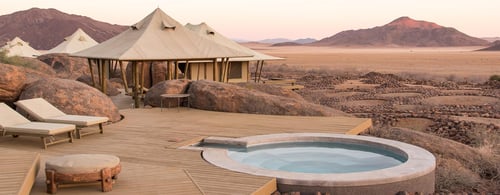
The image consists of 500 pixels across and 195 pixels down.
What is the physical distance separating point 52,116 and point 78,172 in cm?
399

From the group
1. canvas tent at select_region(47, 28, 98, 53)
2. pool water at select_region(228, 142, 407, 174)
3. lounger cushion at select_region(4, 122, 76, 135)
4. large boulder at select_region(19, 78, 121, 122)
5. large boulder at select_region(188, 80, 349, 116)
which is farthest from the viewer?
canvas tent at select_region(47, 28, 98, 53)

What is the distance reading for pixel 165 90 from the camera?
1268 cm

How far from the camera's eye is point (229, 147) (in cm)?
793

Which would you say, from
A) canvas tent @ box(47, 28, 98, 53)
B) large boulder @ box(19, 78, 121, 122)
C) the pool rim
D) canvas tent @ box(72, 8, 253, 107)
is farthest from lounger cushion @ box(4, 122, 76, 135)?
canvas tent @ box(47, 28, 98, 53)

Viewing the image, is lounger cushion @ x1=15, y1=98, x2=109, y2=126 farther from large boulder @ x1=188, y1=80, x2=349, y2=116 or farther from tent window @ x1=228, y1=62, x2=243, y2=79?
tent window @ x1=228, y1=62, x2=243, y2=79

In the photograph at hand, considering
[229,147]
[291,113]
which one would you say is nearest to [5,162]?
[229,147]

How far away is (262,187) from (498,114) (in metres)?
12.5

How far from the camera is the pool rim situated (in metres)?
5.76

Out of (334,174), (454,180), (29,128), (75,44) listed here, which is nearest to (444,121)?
(454,180)

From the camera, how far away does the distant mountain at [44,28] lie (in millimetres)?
123625

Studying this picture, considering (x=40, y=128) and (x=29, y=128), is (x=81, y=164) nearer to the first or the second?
(x=40, y=128)

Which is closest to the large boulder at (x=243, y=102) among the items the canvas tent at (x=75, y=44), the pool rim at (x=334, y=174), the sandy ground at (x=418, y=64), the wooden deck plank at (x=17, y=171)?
the pool rim at (x=334, y=174)

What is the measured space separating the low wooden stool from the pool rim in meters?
1.54

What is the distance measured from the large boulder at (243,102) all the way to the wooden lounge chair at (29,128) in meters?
4.40
